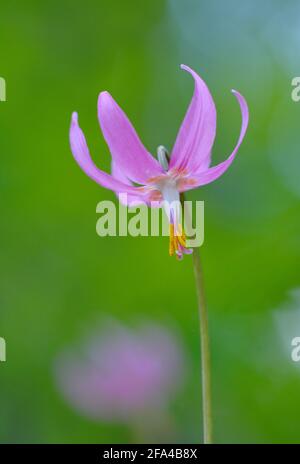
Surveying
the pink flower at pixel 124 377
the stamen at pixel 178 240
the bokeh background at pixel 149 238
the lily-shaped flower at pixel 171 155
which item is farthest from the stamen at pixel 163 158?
the pink flower at pixel 124 377

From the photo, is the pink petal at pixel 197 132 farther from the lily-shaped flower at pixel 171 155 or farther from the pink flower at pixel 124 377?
the pink flower at pixel 124 377

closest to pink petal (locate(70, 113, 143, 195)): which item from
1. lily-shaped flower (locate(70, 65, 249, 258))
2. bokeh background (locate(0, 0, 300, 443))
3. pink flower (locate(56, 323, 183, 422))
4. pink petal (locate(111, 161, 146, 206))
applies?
lily-shaped flower (locate(70, 65, 249, 258))

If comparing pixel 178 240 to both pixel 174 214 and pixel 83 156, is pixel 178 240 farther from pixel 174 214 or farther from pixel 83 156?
pixel 83 156

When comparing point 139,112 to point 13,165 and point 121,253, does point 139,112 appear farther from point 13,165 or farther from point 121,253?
point 121,253

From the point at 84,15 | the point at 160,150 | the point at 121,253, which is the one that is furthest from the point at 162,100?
the point at 160,150

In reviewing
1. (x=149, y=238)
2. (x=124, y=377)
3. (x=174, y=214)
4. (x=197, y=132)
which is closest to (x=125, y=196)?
(x=174, y=214)

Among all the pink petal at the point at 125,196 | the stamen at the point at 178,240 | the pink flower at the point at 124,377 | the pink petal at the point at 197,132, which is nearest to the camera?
the pink petal at the point at 197,132

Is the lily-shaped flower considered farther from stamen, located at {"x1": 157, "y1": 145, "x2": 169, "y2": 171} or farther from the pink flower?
the pink flower
